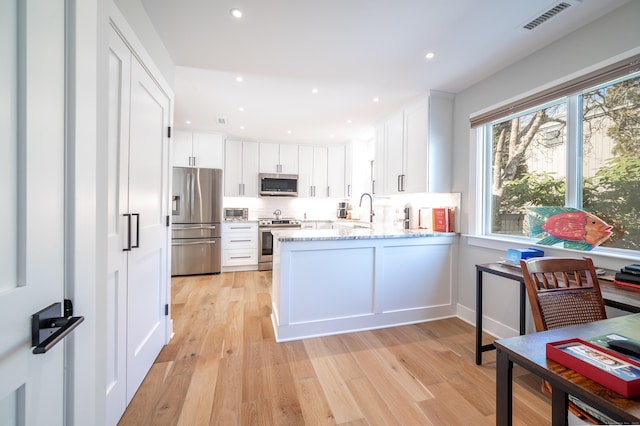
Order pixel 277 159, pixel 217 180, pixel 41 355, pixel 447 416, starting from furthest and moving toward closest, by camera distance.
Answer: pixel 277 159 < pixel 217 180 < pixel 447 416 < pixel 41 355

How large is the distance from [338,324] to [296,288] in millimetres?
560

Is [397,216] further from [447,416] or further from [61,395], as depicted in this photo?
[61,395]

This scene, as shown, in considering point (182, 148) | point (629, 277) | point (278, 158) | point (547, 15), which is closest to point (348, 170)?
point (278, 158)

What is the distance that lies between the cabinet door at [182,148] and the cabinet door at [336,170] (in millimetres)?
2669

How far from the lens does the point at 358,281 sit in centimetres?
250

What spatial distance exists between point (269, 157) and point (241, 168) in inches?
23.4

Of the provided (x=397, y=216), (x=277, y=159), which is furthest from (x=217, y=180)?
(x=397, y=216)

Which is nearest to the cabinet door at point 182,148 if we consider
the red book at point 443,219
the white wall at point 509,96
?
the red book at point 443,219

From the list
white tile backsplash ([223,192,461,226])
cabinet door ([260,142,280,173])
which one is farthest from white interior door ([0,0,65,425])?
cabinet door ([260,142,280,173])

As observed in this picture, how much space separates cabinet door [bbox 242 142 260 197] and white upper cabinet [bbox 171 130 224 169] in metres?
0.49

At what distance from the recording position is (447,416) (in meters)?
1.50

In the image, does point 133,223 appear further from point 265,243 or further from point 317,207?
point 317,207

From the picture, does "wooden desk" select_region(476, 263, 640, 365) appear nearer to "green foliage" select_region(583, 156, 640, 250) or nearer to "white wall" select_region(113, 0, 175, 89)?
"green foliage" select_region(583, 156, 640, 250)

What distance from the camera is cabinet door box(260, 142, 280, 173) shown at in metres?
5.16
